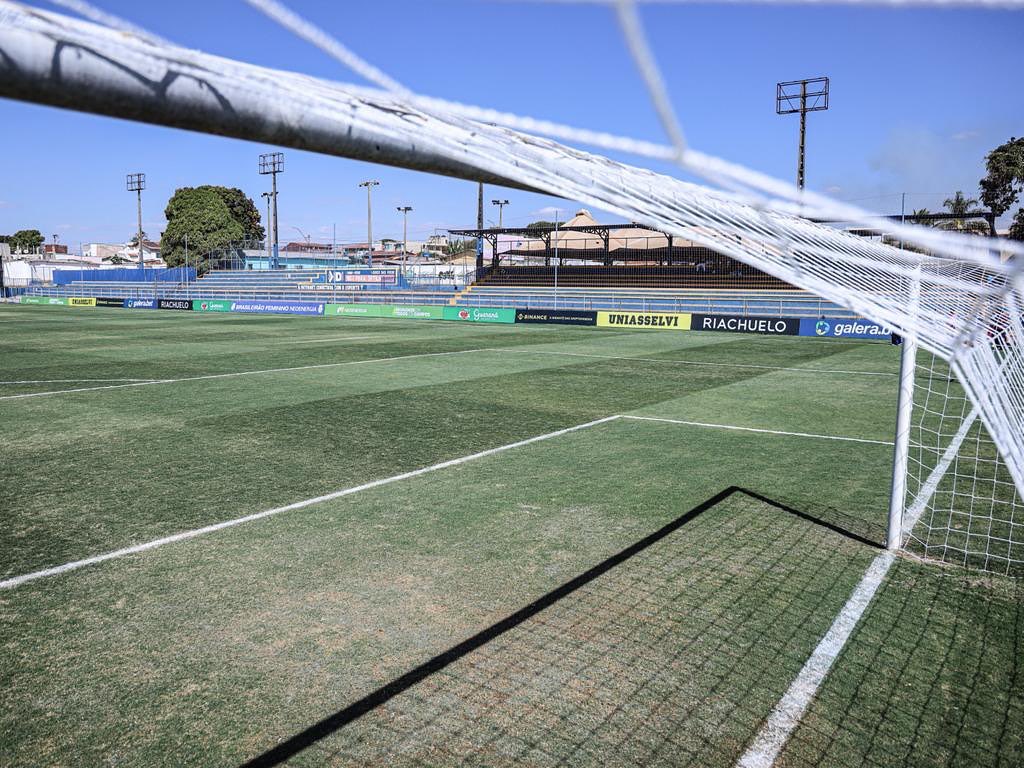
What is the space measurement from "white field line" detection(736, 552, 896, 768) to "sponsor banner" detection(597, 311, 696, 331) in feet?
75.4

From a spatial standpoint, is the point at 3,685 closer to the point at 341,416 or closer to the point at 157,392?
the point at 341,416

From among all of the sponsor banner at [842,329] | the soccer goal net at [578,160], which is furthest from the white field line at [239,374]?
the sponsor banner at [842,329]

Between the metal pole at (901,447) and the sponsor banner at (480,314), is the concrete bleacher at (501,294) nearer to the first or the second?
the sponsor banner at (480,314)

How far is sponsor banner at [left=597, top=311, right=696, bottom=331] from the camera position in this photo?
27.4m

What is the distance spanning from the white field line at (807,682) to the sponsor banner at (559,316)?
982 inches

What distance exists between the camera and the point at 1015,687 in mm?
3600

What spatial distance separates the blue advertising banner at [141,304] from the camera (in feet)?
139

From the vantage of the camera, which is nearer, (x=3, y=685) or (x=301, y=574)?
(x=3, y=685)

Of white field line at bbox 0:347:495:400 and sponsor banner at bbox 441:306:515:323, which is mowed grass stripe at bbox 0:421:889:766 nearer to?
white field line at bbox 0:347:495:400

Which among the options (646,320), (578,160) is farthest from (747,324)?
(578,160)

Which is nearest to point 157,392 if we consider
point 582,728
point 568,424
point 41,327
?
point 568,424

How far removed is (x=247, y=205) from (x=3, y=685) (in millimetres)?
94357

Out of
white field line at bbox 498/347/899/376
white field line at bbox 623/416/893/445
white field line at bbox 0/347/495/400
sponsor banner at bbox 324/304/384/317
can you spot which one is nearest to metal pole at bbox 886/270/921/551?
white field line at bbox 623/416/893/445

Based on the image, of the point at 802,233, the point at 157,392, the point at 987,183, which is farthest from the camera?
the point at 987,183
